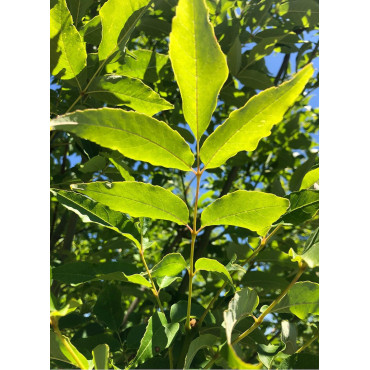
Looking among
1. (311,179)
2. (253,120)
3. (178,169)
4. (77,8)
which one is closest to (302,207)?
(311,179)

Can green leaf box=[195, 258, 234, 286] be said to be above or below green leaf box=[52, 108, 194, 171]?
below

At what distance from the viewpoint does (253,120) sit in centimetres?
37

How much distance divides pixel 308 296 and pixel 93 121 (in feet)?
1.08

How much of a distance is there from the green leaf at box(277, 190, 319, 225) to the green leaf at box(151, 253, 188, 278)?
0.14 meters

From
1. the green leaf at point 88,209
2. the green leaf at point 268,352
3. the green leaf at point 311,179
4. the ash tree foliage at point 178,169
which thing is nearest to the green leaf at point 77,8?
the ash tree foliage at point 178,169

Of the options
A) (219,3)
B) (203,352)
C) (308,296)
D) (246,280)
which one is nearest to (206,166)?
(308,296)

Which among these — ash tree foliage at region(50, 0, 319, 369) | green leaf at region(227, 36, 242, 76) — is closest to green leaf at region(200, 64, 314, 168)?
ash tree foliage at region(50, 0, 319, 369)

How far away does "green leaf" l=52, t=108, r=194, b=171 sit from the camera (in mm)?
339

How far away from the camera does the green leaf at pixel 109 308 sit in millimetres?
738

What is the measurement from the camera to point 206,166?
433mm

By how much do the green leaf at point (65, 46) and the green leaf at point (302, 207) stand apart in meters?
0.37

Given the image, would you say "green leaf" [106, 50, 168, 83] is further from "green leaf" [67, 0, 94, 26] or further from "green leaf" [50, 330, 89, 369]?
"green leaf" [50, 330, 89, 369]

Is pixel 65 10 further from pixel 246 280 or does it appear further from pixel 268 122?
pixel 246 280

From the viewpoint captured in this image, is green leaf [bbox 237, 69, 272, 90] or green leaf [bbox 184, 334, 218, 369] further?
green leaf [bbox 237, 69, 272, 90]
